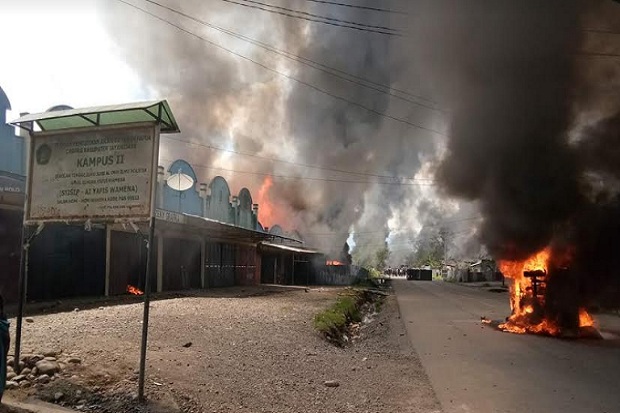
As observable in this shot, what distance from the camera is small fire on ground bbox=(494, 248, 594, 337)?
40.4 ft

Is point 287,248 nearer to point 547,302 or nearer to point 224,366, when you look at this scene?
point 547,302

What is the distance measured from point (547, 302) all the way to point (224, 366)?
9.75m

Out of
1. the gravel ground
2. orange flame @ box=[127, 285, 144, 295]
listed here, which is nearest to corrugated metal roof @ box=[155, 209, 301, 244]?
orange flame @ box=[127, 285, 144, 295]

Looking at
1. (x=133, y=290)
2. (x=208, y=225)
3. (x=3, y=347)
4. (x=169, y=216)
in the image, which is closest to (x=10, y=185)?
(x=169, y=216)

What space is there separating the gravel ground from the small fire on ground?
4.62 meters

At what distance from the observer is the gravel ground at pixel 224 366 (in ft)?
16.0

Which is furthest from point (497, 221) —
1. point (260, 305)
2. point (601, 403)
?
point (601, 403)

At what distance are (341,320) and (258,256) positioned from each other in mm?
17972

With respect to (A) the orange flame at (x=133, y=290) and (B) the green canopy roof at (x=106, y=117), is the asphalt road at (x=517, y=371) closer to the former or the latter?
(B) the green canopy roof at (x=106, y=117)

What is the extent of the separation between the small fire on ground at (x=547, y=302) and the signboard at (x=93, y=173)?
10784 mm

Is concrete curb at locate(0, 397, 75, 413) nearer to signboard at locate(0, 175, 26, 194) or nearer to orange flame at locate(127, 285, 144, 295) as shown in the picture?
signboard at locate(0, 175, 26, 194)

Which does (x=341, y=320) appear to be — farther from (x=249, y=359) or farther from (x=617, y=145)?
(x=617, y=145)

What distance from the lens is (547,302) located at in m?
12.8

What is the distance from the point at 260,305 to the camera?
14648 mm
